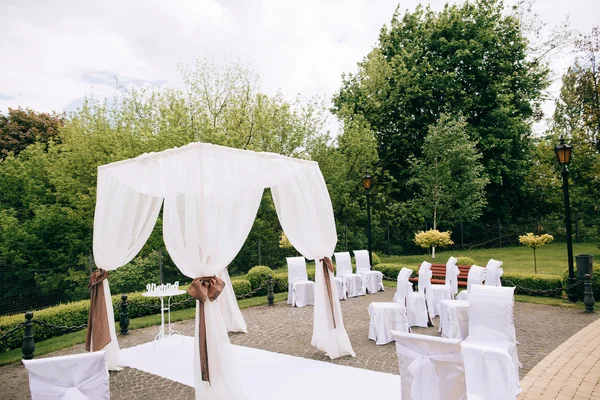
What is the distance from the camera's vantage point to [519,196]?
74.6 ft

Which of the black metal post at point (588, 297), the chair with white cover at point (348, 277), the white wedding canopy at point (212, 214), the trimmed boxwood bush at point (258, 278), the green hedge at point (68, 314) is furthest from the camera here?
the trimmed boxwood bush at point (258, 278)

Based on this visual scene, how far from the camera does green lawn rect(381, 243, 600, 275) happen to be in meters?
14.2

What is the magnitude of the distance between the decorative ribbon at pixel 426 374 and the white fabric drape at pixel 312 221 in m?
3.22

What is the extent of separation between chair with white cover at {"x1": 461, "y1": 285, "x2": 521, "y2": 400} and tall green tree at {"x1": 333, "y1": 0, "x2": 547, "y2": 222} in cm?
1519

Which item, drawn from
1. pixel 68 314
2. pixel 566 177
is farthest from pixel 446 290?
pixel 68 314

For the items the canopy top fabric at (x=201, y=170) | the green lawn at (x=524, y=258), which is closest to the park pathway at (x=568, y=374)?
the canopy top fabric at (x=201, y=170)

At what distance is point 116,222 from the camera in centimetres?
645

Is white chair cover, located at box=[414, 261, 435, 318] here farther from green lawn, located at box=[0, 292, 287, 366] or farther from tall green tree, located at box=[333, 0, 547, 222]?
tall green tree, located at box=[333, 0, 547, 222]

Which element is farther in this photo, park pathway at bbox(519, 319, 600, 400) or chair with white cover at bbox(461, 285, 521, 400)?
park pathway at bbox(519, 319, 600, 400)

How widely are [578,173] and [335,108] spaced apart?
12.4m

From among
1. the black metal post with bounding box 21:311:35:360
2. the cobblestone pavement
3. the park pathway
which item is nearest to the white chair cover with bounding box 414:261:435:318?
the cobblestone pavement

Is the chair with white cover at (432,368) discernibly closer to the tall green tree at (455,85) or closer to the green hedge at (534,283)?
the green hedge at (534,283)

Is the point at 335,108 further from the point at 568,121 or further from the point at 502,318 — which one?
the point at 502,318

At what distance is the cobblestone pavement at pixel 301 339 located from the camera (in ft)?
18.3
